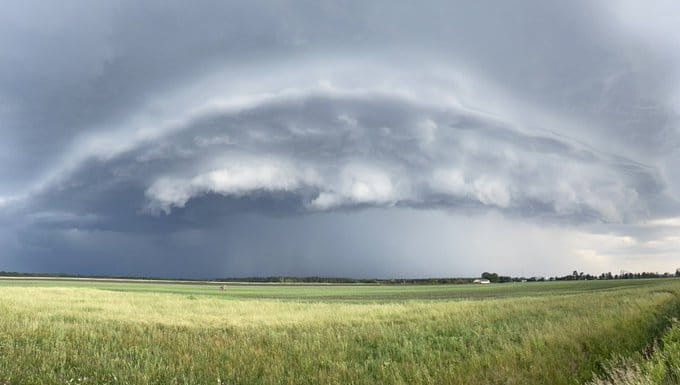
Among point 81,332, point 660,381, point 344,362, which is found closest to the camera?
point 660,381

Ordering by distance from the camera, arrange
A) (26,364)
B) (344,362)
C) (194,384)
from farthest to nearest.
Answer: (344,362) → (26,364) → (194,384)

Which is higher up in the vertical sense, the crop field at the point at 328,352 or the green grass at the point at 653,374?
the green grass at the point at 653,374

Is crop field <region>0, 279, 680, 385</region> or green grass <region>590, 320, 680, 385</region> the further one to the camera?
crop field <region>0, 279, 680, 385</region>

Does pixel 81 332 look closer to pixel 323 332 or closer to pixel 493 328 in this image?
pixel 323 332

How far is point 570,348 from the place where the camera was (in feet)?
52.1

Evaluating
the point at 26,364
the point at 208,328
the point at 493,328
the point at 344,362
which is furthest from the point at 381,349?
the point at 26,364

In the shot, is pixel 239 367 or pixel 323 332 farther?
pixel 323 332

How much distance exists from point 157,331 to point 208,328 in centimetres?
251

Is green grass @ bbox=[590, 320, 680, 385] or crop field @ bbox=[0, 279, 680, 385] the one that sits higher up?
green grass @ bbox=[590, 320, 680, 385]

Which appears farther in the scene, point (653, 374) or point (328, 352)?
point (328, 352)

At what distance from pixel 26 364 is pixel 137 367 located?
9.21 feet

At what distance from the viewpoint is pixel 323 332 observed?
22.1 m

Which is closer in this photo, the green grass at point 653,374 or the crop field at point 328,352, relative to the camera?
the green grass at point 653,374

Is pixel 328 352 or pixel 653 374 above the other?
pixel 653 374
